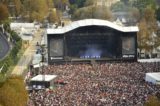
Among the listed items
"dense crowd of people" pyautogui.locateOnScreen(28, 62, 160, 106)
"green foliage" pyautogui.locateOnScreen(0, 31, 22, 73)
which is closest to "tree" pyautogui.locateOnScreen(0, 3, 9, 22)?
"green foliage" pyautogui.locateOnScreen(0, 31, 22, 73)

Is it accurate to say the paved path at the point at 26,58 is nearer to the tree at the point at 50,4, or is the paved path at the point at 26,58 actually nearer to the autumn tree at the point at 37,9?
the autumn tree at the point at 37,9

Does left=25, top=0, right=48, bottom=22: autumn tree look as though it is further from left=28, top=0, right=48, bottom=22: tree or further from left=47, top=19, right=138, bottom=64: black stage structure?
left=47, top=19, right=138, bottom=64: black stage structure

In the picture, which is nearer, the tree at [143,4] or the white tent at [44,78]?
the white tent at [44,78]

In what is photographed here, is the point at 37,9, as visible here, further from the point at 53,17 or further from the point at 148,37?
the point at 148,37

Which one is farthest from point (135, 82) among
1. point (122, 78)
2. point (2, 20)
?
point (2, 20)

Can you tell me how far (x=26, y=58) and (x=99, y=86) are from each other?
16.8 m

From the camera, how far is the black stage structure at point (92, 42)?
48219mm

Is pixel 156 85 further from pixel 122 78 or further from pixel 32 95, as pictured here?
pixel 32 95

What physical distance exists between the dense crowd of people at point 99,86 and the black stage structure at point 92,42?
265cm

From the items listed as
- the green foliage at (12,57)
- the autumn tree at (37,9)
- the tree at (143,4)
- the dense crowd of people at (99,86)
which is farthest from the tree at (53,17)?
the dense crowd of people at (99,86)

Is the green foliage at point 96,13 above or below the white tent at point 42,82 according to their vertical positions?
above

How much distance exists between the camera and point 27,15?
7662 centimetres

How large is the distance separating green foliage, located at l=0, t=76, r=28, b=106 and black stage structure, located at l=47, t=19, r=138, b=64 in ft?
47.9

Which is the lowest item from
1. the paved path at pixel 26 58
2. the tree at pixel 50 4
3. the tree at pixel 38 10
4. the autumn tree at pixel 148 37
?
the paved path at pixel 26 58
